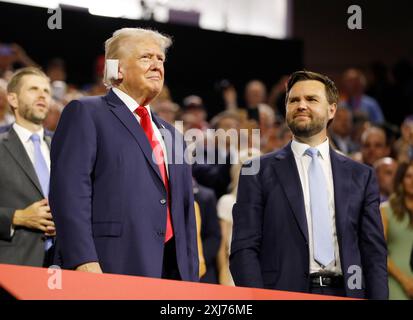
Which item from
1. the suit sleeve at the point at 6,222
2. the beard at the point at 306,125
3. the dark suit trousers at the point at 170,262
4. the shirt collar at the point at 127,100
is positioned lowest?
the dark suit trousers at the point at 170,262

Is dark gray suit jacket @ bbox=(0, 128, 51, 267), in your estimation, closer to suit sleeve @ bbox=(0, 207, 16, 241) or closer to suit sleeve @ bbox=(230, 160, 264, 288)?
suit sleeve @ bbox=(0, 207, 16, 241)

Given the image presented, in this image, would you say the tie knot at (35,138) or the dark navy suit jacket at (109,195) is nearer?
the dark navy suit jacket at (109,195)

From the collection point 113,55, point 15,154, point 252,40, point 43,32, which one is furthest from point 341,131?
point 113,55

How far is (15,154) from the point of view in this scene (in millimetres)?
3863

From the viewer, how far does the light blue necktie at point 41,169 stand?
12.6 feet

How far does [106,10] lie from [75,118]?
174 inches

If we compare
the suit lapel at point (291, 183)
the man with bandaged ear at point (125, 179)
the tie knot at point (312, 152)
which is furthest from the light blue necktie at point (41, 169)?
the tie knot at point (312, 152)

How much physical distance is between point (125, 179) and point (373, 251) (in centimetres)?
97

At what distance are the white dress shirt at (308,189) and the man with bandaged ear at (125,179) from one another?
1.42ft

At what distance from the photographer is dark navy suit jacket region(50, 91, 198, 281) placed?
2.75 metres

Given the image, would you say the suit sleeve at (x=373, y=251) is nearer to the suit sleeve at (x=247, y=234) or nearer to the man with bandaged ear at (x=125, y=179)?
the suit sleeve at (x=247, y=234)

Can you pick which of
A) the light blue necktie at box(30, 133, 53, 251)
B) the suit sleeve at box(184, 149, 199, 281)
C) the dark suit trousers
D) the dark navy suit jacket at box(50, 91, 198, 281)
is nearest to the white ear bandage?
the dark navy suit jacket at box(50, 91, 198, 281)
